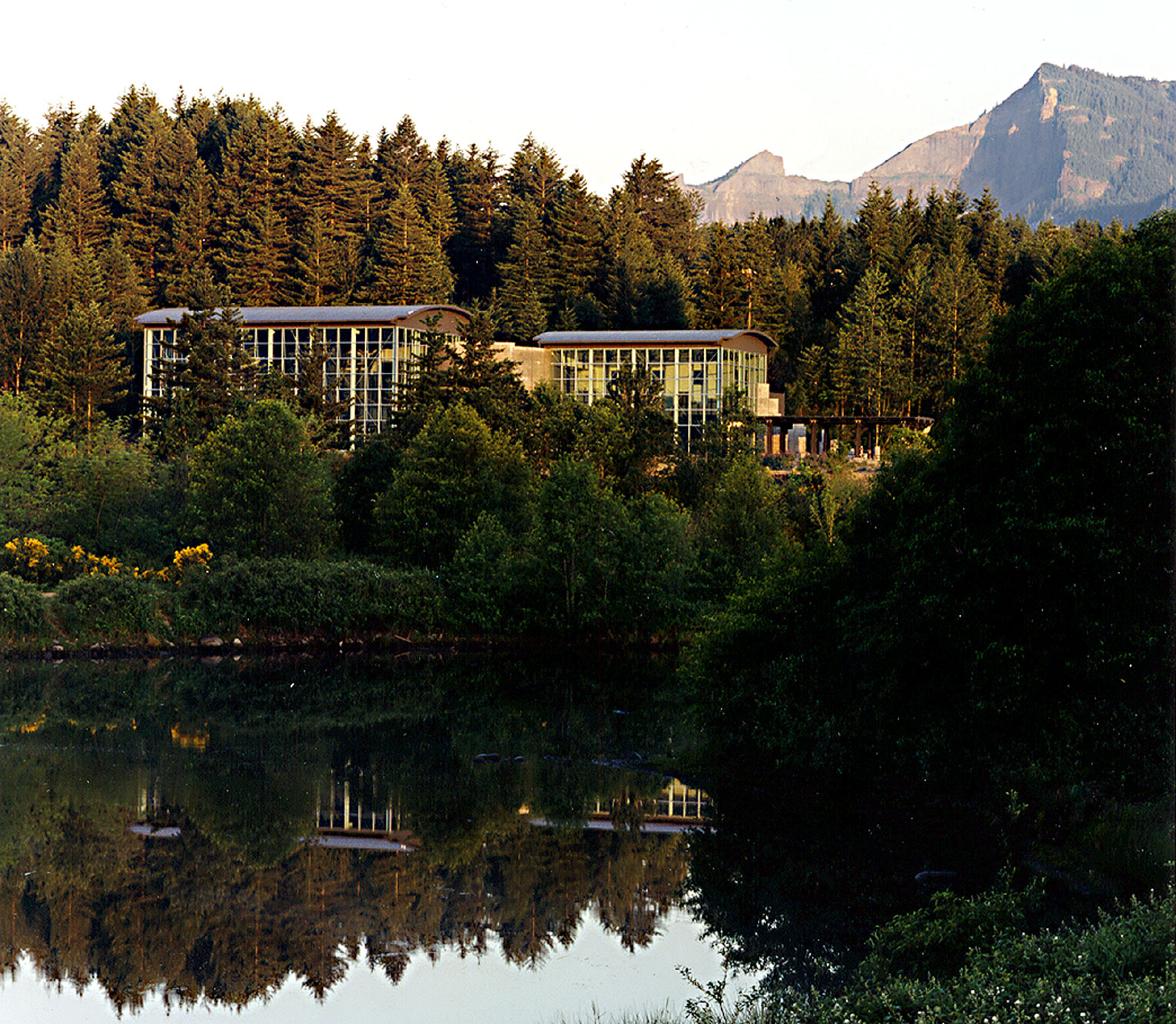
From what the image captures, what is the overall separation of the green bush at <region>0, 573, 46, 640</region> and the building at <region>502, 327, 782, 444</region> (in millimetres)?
28591

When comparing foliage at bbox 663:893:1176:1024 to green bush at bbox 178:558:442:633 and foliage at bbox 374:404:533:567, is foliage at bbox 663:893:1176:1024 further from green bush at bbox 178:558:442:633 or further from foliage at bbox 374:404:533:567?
foliage at bbox 374:404:533:567

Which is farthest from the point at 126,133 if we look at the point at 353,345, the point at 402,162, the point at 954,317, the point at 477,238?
the point at 954,317

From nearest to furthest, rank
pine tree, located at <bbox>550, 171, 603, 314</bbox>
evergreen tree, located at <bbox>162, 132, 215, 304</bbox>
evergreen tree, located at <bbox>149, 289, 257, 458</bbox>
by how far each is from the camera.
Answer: evergreen tree, located at <bbox>149, 289, 257, 458</bbox>, evergreen tree, located at <bbox>162, 132, 215, 304</bbox>, pine tree, located at <bbox>550, 171, 603, 314</bbox>

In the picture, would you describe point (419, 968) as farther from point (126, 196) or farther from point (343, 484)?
point (126, 196)

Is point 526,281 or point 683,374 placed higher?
point 526,281

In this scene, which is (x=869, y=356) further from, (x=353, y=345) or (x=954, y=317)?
(x=353, y=345)

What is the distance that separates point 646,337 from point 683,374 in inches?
108

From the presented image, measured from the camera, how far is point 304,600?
39.9 m

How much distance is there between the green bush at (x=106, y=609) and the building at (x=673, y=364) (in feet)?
86.1

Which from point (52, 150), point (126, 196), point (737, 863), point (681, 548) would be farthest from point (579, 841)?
point (52, 150)

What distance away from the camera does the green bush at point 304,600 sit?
39.5 meters

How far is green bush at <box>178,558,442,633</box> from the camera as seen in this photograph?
39500 mm

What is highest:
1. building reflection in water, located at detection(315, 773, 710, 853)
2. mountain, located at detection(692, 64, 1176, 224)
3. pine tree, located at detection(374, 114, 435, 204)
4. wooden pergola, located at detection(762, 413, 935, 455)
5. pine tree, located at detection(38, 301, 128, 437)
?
mountain, located at detection(692, 64, 1176, 224)

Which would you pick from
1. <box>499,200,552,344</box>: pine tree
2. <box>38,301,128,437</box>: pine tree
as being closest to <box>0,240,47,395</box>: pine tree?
<box>38,301,128,437</box>: pine tree
